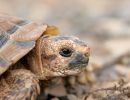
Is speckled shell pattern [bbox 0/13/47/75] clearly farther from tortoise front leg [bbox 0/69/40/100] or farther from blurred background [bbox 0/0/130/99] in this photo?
blurred background [bbox 0/0/130/99]

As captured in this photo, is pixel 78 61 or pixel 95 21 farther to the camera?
pixel 95 21

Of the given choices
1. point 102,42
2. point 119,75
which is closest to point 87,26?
point 102,42

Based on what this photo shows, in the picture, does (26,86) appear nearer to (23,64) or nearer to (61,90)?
(23,64)

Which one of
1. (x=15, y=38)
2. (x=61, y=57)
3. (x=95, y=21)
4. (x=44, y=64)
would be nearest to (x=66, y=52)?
(x=61, y=57)

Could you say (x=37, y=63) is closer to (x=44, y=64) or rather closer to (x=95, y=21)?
(x=44, y=64)

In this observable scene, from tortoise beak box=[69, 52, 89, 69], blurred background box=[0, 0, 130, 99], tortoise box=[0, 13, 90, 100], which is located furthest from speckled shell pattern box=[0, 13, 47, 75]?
blurred background box=[0, 0, 130, 99]

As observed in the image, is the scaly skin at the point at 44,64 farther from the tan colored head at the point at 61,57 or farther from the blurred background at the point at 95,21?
the blurred background at the point at 95,21
